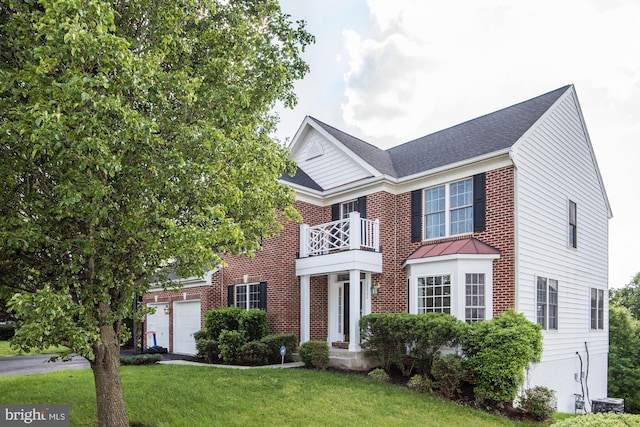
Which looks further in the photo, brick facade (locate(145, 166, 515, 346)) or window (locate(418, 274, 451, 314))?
window (locate(418, 274, 451, 314))

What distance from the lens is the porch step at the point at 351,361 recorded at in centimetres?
1316

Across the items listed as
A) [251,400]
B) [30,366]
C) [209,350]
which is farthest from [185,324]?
[251,400]

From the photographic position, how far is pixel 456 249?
12.4 metres

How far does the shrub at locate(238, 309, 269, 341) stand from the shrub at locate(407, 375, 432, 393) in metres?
5.99

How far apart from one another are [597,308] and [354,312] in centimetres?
949

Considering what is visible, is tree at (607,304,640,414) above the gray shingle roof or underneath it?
underneath

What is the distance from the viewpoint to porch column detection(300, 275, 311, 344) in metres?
14.9

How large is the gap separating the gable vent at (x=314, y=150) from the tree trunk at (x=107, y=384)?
11.2 m

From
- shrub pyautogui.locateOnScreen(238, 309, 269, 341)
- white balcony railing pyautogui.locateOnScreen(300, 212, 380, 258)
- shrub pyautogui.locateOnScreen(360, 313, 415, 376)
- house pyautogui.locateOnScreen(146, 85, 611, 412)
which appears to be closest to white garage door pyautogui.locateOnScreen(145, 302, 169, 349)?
house pyautogui.locateOnScreen(146, 85, 611, 412)

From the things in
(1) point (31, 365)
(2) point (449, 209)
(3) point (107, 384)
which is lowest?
(1) point (31, 365)

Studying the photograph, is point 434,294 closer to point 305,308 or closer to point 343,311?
point 343,311

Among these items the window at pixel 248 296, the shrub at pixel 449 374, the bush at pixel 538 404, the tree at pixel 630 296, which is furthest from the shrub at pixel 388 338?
the tree at pixel 630 296

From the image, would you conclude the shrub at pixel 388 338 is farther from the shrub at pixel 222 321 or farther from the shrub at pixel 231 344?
the shrub at pixel 222 321

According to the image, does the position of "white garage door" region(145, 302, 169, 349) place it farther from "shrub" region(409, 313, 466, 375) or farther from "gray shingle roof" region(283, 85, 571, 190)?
"shrub" region(409, 313, 466, 375)
